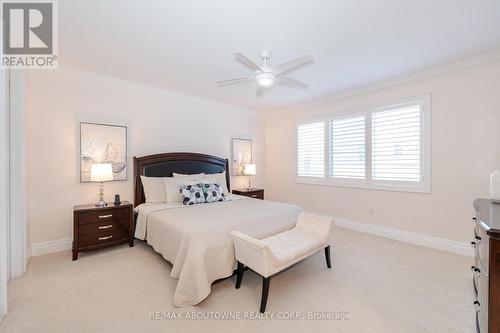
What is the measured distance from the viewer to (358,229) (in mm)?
4277

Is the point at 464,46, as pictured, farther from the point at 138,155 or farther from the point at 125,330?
the point at 138,155

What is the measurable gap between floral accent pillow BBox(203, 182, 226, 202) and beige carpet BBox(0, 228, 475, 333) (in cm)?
114

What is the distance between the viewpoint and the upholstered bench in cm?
200

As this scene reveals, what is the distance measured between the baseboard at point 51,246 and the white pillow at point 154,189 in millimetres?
1240

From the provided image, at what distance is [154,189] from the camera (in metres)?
3.72

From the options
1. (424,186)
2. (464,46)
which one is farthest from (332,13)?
(424,186)

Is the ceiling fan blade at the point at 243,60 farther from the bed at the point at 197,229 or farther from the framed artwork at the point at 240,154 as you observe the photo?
the framed artwork at the point at 240,154

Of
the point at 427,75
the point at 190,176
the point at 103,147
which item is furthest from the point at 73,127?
→ the point at 427,75

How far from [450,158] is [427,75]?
1320 millimetres

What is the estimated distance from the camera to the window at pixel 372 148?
3.57m

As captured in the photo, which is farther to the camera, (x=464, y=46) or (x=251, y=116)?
(x=251, y=116)

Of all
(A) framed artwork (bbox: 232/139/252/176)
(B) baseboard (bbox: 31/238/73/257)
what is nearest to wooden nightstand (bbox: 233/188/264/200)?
(A) framed artwork (bbox: 232/139/252/176)

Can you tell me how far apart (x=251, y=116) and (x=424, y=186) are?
155 inches

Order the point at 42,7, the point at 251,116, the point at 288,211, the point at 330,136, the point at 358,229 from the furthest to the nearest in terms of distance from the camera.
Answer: the point at 251,116, the point at 330,136, the point at 358,229, the point at 288,211, the point at 42,7
